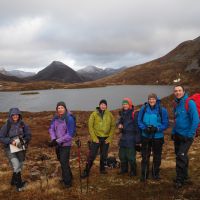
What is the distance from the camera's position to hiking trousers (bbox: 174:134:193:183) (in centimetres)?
1048

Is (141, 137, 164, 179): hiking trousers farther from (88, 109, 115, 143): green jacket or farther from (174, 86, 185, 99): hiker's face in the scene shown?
(174, 86, 185, 99): hiker's face

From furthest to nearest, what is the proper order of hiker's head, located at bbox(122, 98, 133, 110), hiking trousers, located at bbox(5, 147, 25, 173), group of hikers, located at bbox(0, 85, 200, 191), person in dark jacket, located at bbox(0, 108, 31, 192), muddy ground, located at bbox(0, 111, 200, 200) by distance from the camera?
hiker's head, located at bbox(122, 98, 133, 110) → hiking trousers, located at bbox(5, 147, 25, 173) → person in dark jacket, located at bbox(0, 108, 31, 192) → muddy ground, located at bbox(0, 111, 200, 200) → group of hikers, located at bbox(0, 85, 200, 191)

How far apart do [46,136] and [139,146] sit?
722 inches

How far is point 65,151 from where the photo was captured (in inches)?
439

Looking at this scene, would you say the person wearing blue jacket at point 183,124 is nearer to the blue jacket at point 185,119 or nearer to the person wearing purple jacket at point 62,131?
the blue jacket at point 185,119

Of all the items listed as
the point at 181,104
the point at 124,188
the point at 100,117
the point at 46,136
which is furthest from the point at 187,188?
the point at 46,136

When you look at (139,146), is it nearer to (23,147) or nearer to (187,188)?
(187,188)

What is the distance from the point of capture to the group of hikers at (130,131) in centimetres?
1044

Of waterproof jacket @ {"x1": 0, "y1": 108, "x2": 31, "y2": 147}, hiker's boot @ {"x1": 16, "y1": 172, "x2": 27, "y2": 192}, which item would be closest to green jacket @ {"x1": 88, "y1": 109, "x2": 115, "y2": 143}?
waterproof jacket @ {"x1": 0, "y1": 108, "x2": 31, "y2": 147}

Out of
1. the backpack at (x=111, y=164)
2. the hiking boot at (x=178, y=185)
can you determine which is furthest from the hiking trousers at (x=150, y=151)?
the backpack at (x=111, y=164)

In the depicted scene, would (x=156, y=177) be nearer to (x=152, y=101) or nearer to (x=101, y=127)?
(x=101, y=127)

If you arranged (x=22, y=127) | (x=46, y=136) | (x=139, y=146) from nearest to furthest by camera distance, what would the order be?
(x=22, y=127)
(x=139, y=146)
(x=46, y=136)

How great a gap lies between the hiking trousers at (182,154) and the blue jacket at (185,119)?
23cm

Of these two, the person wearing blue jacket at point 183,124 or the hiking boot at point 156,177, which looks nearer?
the person wearing blue jacket at point 183,124
